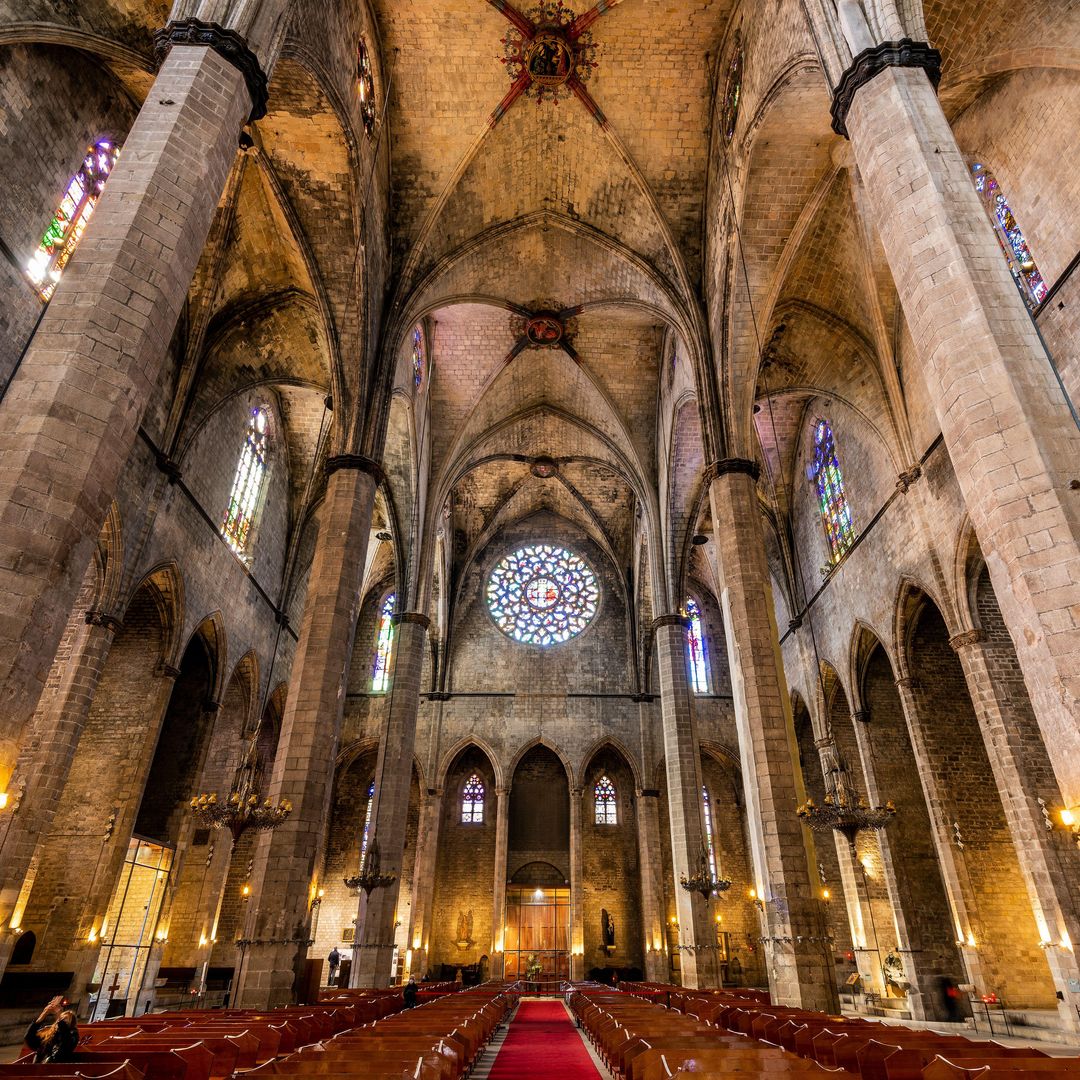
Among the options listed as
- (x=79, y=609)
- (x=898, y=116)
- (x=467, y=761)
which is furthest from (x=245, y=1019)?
(x=467, y=761)

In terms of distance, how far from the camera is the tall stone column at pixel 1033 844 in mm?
11141

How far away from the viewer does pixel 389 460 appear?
71.1 ft

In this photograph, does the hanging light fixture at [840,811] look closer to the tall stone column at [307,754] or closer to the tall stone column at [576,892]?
the tall stone column at [307,754]

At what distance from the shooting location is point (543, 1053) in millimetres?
9477

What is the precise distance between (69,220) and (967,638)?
686 inches

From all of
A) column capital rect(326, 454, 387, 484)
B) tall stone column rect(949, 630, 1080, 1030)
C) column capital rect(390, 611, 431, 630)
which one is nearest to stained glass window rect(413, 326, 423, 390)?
column capital rect(390, 611, 431, 630)

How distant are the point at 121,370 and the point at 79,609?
961 cm

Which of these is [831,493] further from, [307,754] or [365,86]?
[307,754]

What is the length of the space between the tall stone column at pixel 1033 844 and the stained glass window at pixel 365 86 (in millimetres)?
15355

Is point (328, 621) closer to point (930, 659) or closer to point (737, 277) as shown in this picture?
point (737, 277)

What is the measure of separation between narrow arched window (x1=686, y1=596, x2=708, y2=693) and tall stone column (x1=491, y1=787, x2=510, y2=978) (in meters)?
8.33

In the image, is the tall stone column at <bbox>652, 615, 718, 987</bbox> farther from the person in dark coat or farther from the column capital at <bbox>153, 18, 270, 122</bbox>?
the column capital at <bbox>153, 18, 270, 122</bbox>

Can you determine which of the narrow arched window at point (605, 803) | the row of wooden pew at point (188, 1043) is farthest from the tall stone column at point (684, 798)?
the row of wooden pew at point (188, 1043)

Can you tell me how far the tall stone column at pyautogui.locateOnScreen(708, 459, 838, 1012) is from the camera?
35.7ft
